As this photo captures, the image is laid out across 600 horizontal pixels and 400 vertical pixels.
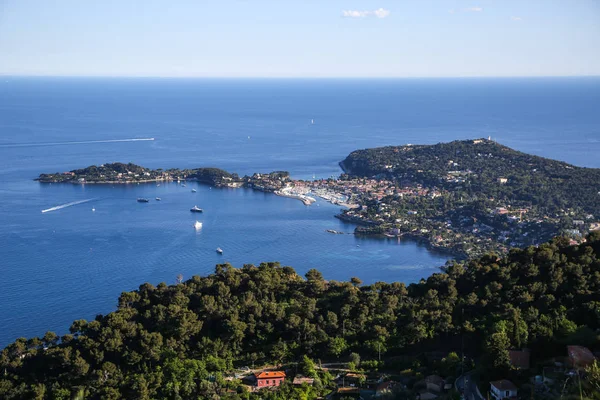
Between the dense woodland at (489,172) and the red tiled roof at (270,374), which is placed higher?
the dense woodland at (489,172)

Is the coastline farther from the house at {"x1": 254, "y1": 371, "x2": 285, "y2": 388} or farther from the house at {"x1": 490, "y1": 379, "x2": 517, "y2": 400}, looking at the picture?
the house at {"x1": 490, "y1": 379, "x2": 517, "y2": 400}

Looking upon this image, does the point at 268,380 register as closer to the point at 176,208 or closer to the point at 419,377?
the point at 419,377

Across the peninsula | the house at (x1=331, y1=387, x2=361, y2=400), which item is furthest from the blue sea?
the house at (x1=331, y1=387, x2=361, y2=400)

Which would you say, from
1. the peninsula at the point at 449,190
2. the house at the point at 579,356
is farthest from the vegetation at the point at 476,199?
the house at the point at 579,356

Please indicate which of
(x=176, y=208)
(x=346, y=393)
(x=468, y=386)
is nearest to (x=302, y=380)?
(x=346, y=393)

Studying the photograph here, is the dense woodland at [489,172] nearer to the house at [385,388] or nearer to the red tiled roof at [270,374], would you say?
the house at [385,388]

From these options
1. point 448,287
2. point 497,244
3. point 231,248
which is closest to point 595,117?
point 497,244
